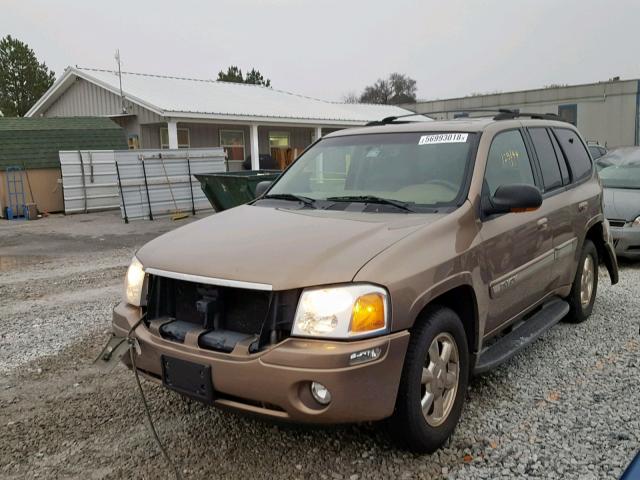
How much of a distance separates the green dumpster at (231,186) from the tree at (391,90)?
2233 inches

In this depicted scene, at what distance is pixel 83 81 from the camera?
2216 centimetres

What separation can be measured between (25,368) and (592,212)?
199 inches

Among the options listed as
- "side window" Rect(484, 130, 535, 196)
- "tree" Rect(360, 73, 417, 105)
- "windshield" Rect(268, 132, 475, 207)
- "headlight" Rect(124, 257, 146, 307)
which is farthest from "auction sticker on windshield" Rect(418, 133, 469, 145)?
"tree" Rect(360, 73, 417, 105)

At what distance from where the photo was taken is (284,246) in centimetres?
300

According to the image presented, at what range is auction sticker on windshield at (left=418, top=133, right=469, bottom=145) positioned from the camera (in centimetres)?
392

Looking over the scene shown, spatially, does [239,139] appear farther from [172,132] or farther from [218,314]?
[218,314]

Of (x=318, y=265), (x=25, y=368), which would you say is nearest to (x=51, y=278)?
(x=25, y=368)

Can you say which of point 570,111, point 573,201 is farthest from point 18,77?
point 573,201

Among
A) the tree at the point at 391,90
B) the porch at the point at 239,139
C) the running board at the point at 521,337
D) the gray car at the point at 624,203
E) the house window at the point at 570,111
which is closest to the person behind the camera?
the running board at the point at 521,337

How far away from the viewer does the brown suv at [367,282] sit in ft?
8.68

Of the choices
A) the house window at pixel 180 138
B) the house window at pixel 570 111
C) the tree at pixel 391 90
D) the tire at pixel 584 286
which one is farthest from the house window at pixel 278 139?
the tree at pixel 391 90

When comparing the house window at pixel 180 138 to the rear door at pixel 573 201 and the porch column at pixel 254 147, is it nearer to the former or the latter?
the porch column at pixel 254 147

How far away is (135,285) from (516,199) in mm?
2330

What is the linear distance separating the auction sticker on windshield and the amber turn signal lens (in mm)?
1694
